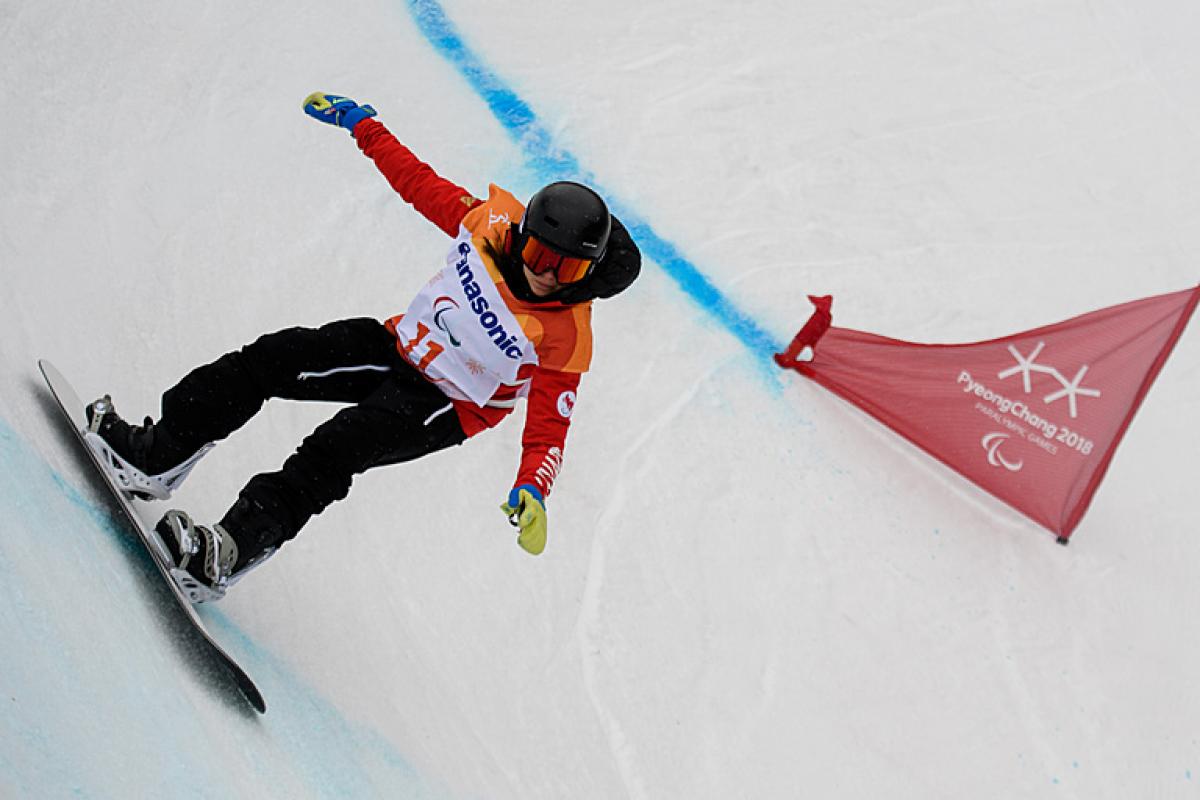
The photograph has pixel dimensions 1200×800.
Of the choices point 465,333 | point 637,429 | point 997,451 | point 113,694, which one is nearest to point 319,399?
point 465,333

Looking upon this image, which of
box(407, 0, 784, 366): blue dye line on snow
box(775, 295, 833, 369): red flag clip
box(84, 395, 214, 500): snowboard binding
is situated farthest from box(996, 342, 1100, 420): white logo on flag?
box(84, 395, 214, 500): snowboard binding

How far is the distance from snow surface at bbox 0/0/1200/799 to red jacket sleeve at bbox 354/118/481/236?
1.18 m

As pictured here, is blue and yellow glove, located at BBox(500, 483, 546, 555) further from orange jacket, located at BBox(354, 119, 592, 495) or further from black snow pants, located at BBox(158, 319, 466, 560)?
black snow pants, located at BBox(158, 319, 466, 560)

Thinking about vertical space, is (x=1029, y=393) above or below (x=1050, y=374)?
below

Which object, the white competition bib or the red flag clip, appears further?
the red flag clip

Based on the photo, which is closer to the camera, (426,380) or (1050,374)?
(426,380)

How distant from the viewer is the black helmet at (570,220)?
3.09m

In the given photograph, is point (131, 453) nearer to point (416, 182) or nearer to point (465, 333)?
point (465, 333)

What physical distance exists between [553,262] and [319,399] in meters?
0.92

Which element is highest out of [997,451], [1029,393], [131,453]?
[1029,393]

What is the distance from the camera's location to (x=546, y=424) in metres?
3.29

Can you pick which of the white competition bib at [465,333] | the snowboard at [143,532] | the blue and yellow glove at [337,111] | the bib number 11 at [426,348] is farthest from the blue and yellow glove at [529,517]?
the blue and yellow glove at [337,111]

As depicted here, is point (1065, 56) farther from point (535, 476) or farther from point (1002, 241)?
point (535, 476)

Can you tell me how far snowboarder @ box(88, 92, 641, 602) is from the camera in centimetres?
312
